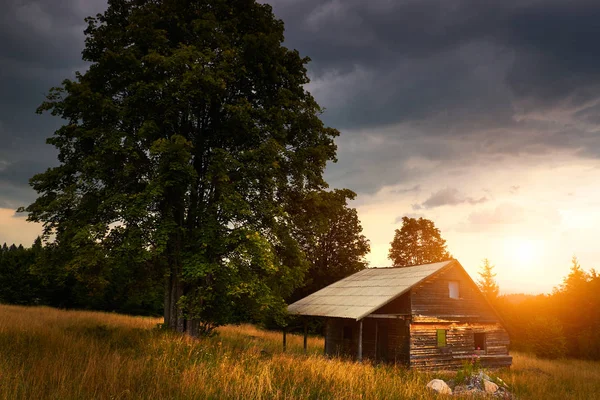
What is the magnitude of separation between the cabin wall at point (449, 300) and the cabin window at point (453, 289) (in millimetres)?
218

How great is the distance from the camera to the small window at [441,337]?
75.5 feet

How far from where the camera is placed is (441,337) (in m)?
23.2

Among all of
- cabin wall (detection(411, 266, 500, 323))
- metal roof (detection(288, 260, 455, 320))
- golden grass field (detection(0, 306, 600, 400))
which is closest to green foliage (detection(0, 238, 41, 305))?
metal roof (detection(288, 260, 455, 320))

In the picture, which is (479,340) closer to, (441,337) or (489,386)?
(441,337)

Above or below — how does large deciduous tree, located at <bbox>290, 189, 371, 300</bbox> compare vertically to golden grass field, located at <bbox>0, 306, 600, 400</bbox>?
above

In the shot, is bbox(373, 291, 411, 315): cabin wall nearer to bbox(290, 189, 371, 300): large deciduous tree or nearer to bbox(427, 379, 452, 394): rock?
bbox(427, 379, 452, 394): rock

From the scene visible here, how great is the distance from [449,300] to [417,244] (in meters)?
32.1

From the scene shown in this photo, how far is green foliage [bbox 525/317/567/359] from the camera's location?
34.3 meters

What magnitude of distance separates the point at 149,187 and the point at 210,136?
4.75 meters

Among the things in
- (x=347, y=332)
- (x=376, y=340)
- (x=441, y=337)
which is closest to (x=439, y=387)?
(x=376, y=340)

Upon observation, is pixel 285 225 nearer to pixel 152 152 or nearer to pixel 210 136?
pixel 210 136

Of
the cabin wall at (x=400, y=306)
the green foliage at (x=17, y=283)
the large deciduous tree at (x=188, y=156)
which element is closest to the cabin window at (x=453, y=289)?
the cabin wall at (x=400, y=306)

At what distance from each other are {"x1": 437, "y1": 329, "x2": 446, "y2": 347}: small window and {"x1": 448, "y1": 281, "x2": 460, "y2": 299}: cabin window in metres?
2.30

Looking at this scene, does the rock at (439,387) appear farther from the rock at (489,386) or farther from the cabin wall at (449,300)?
the cabin wall at (449,300)
